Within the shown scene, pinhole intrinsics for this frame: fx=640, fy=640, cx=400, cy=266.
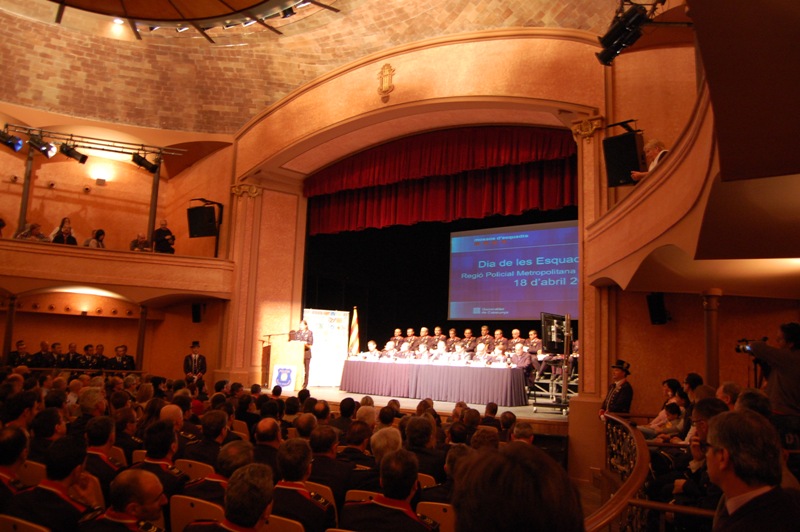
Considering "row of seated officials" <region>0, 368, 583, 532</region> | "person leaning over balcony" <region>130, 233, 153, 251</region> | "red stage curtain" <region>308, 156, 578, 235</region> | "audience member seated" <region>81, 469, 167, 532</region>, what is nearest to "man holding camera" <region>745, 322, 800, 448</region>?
"row of seated officials" <region>0, 368, 583, 532</region>

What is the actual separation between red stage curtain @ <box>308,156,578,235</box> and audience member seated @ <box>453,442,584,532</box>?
10.0m

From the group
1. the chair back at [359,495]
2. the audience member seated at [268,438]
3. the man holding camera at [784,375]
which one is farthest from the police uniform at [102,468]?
the man holding camera at [784,375]

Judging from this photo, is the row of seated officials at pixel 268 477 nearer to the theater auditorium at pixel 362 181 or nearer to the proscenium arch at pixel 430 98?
the theater auditorium at pixel 362 181

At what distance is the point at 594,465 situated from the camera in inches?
308

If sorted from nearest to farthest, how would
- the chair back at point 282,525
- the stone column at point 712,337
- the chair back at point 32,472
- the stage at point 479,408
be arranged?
the chair back at point 282,525 → the chair back at point 32,472 → the stone column at point 712,337 → the stage at point 479,408

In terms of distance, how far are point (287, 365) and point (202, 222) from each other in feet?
12.0

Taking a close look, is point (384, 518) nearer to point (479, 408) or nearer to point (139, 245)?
point (479, 408)

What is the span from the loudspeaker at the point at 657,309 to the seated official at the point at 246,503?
625 centimetres

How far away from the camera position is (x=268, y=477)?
2332 millimetres

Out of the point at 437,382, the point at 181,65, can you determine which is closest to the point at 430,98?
the point at 437,382

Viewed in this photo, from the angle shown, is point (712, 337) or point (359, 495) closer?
point (359, 495)

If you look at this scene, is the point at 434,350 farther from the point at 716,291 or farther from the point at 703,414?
the point at 703,414

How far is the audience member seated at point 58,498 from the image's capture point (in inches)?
97.3

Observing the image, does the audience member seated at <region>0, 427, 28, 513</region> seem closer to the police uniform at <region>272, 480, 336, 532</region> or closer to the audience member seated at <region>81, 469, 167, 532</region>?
the audience member seated at <region>81, 469, 167, 532</region>
